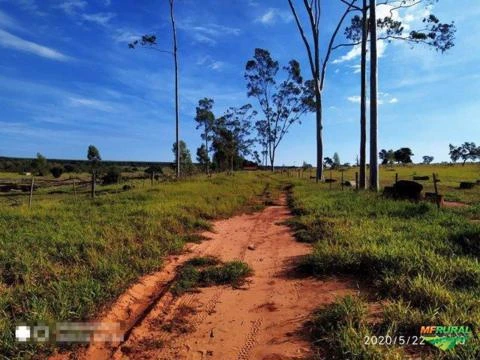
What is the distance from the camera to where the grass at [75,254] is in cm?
458

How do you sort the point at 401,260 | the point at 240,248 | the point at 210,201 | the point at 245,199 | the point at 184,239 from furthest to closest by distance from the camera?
the point at 245,199
the point at 210,201
the point at 184,239
the point at 240,248
the point at 401,260

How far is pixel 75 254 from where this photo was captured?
21.4 ft

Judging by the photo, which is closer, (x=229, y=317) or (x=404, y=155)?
(x=229, y=317)

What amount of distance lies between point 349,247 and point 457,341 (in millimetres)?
3290

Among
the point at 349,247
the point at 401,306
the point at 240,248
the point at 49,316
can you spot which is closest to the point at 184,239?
the point at 240,248

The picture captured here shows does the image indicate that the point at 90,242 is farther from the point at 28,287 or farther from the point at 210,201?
the point at 210,201

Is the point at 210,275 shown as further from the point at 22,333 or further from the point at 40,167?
the point at 40,167

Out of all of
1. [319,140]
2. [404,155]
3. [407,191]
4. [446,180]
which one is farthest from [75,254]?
[404,155]

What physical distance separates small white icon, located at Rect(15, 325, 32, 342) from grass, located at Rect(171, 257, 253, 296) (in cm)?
189

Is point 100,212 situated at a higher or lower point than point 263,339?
higher

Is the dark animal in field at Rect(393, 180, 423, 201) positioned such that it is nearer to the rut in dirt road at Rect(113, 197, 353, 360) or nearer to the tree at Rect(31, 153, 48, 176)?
the rut in dirt road at Rect(113, 197, 353, 360)

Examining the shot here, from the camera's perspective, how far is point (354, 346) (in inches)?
138

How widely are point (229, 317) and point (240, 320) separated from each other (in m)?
0.16

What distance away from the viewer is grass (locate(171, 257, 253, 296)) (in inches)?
229
